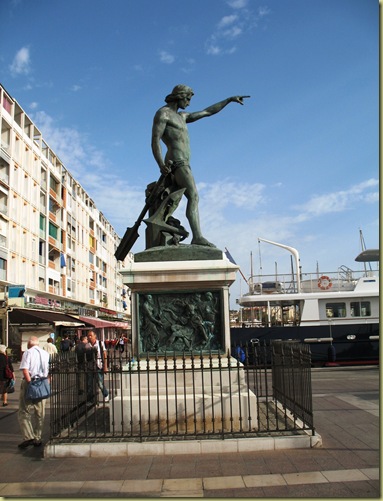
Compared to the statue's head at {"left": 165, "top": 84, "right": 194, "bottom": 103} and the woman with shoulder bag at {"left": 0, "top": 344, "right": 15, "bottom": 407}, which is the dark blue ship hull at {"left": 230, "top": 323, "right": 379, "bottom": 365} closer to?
the woman with shoulder bag at {"left": 0, "top": 344, "right": 15, "bottom": 407}

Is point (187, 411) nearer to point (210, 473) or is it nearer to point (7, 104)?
point (210, 473)

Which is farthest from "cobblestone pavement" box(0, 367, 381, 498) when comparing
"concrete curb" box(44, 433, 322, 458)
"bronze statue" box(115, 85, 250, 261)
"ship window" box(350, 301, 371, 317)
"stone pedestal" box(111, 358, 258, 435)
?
"ship window" box(350, 301, 371, 317)

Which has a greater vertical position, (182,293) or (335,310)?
(182,293)

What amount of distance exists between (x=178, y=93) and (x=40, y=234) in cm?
3636

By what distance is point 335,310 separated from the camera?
2214cm

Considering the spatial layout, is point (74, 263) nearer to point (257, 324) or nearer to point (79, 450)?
point (257, 324)

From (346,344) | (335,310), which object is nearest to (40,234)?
(335,310)

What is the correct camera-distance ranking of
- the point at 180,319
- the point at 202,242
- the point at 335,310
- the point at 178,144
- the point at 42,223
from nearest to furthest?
the point at 180,319 → the point at 202,242 → the point at 178,144 → the point at 335,310 → the point at 42,223

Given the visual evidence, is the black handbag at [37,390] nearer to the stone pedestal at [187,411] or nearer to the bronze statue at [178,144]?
the stone pedestal at [187,411]

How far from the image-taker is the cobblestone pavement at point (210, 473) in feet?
16.0

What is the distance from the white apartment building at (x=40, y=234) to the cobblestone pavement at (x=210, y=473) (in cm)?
1946

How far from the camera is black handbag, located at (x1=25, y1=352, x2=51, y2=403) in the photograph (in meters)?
6.86

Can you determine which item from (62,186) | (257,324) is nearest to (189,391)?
(257,324)

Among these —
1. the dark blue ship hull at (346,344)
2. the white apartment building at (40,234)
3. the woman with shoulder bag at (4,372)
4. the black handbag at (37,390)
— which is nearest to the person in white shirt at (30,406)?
the black handbag at (37,390)
